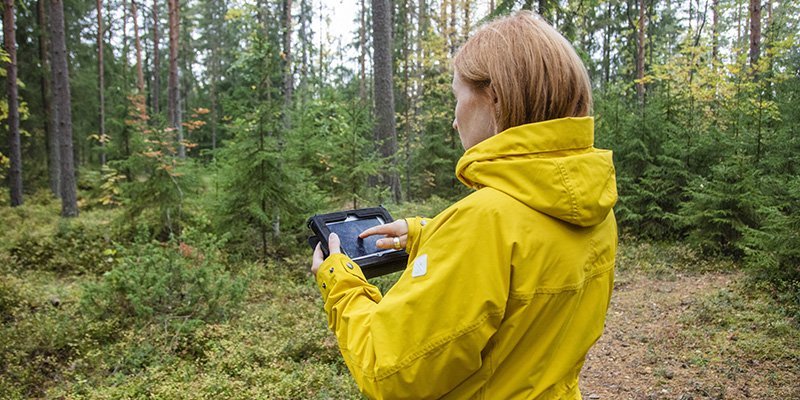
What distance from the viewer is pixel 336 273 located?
151 centimetres

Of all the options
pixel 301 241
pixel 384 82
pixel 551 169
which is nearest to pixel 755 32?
pixel 384 82

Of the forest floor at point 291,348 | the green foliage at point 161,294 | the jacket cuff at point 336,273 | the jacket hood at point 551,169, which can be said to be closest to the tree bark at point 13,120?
the forest floor at point 291,348

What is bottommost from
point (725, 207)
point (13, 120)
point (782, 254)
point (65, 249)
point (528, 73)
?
point (65, 249)

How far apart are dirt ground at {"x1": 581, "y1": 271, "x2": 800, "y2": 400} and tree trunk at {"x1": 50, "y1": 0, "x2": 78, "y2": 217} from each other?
14016 millimetres

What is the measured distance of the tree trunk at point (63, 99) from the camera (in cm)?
1288

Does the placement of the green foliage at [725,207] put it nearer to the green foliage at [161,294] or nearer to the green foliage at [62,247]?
the green foliage at [161,294]

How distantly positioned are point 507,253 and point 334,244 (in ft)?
2.28

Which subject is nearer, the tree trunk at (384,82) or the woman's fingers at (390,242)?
the woman's fingers at (390,242)

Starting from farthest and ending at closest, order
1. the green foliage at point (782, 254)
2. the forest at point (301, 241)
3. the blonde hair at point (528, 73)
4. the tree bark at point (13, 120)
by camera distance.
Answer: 1. the tree bark at point (13, 120)
2. the green foliage at point (782, 254)
3. the forest at point (301, 241)
4. the blonde hair at point (528, 73)

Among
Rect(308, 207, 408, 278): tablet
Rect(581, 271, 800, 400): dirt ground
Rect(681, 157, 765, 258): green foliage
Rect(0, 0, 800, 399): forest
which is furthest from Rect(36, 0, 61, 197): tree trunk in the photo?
Rect(308, 207, 408, 278): tablet

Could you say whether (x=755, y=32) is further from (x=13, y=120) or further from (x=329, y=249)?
(x=13, y=120)

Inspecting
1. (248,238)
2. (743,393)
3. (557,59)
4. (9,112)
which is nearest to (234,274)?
(248,238)

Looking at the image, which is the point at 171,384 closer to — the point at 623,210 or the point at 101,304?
the point at 101,304

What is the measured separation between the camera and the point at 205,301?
6066mm
